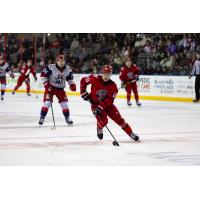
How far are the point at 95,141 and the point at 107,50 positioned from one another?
31.4ft

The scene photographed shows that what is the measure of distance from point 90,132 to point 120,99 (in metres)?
7.58

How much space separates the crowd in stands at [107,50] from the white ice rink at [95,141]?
312cm

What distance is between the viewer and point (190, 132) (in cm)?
880

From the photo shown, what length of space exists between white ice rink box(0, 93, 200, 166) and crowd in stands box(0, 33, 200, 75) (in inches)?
123

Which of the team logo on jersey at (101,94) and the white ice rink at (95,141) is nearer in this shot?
the white ice rink at (95,141)

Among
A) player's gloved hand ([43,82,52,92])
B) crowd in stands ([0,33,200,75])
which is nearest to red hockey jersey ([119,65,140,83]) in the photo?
crowd in stands ([0,33,200,75])

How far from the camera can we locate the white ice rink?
6.44m

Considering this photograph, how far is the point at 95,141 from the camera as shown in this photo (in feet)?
25.6

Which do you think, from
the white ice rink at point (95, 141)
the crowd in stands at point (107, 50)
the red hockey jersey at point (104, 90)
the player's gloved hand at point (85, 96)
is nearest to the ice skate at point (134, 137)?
the white ice rink at point (95, 141)

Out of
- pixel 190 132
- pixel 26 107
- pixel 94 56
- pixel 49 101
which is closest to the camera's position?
pixel 190 132

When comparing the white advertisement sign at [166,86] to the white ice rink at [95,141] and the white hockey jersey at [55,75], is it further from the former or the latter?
the white hockey jersey at [55,75]

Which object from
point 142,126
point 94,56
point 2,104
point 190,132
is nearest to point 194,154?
point 190,132

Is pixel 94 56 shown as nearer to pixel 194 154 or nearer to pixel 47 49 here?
pixel 47 49

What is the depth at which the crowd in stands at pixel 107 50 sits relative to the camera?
15211 millimetres
